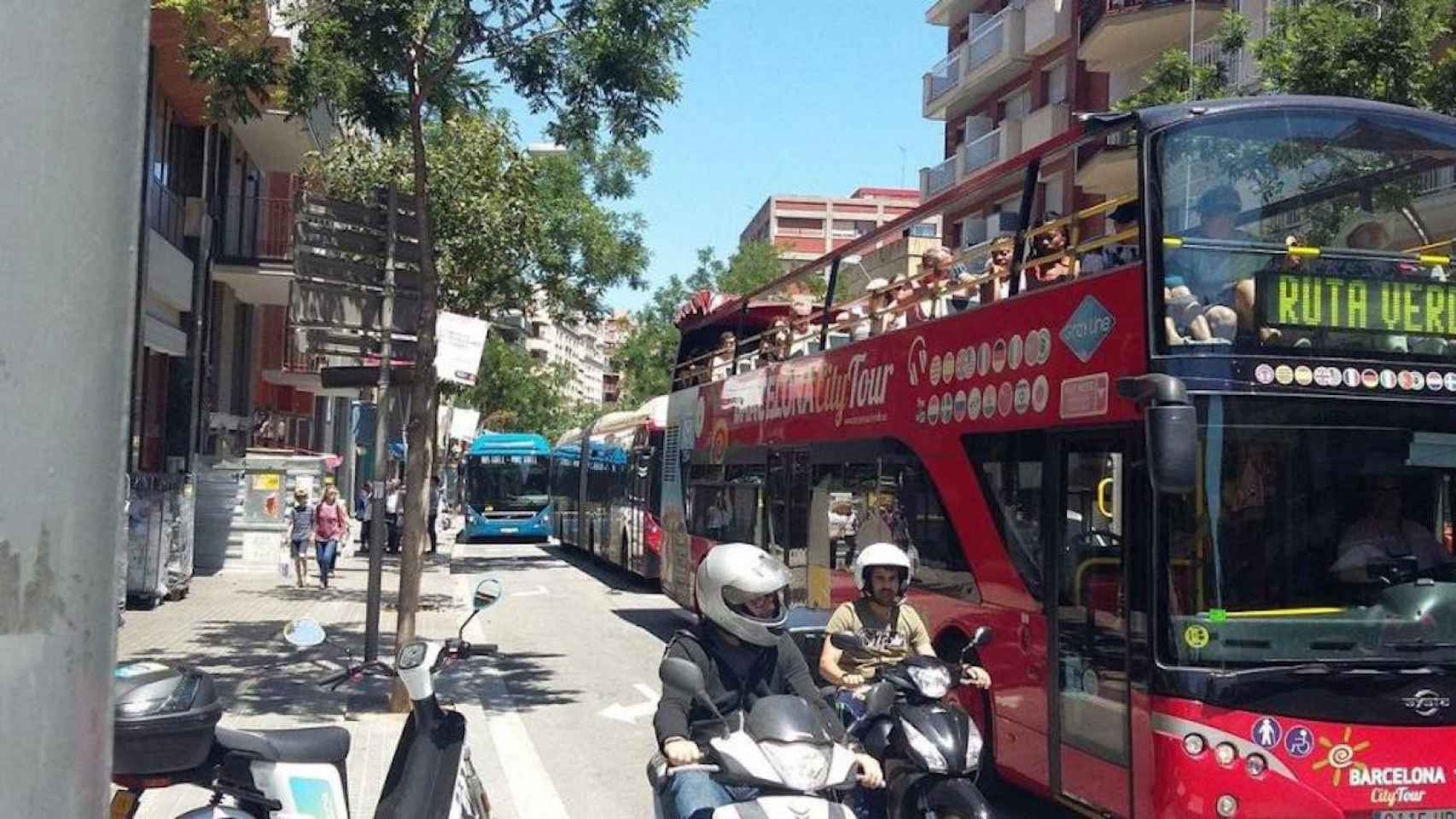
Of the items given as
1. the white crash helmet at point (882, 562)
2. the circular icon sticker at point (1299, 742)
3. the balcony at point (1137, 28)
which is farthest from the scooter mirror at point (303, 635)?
the balcony at point (1137, 28)

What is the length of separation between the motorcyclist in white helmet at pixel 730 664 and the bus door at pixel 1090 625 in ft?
7.14

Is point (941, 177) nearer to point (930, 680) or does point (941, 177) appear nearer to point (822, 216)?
point (930, 680)

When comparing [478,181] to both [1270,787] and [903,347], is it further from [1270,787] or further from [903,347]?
[1270,787]

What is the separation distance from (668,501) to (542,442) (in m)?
21.0

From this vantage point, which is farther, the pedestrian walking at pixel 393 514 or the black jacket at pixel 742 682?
the pedestrian walking at pixel 393 514

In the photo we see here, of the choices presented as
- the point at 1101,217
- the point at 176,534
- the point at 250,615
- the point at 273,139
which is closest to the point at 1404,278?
the point at 1101,217

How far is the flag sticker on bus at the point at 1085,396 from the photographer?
695cm

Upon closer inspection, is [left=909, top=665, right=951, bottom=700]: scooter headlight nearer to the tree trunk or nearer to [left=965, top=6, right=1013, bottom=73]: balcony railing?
the tree trunk

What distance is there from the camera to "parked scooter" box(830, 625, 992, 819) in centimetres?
558

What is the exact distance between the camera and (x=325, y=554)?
2161cm

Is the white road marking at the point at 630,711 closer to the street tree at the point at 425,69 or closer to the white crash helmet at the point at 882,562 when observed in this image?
the street tree at the point at 425,69

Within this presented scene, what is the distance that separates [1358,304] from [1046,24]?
29.0 m

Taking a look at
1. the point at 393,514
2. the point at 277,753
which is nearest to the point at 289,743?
the point at 277,753

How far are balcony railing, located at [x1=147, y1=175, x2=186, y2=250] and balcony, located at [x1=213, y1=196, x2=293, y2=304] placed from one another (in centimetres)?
192
